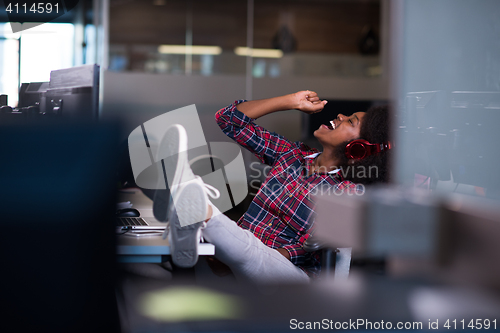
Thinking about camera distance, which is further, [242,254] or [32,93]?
[32,93]

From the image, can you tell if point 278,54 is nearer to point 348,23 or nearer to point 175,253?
point 348,23

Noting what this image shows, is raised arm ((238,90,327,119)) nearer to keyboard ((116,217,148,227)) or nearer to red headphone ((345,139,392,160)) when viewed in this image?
red headphone ((345,139,392,160))

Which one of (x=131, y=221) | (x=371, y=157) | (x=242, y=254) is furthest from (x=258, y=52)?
(x=242, y=254)

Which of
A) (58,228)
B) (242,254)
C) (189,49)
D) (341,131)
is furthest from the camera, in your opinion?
(189,49)

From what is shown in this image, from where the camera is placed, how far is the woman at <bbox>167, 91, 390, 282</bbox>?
1.19 m

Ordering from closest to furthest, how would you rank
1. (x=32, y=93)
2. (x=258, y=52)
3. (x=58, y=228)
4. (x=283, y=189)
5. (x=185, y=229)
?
1. (x=58, y=228)
2. (x=185, y=229)
3. (x=32, y=93)
4. (x=283, y=189)
5. (x=258, y=52)

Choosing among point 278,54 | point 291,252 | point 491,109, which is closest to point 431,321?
point 491,109

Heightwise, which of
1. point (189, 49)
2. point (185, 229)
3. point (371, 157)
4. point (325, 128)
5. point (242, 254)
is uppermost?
point (189, 49)

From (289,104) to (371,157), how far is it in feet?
1.24

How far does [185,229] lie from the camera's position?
45.8 inches

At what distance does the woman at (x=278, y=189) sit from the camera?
3.91 feet

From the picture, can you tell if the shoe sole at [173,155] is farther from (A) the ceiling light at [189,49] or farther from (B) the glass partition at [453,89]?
(A) the ceiling light at [189,49]

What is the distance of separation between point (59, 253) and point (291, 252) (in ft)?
3.16

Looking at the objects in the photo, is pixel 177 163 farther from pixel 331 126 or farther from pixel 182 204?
pixel 331 126
